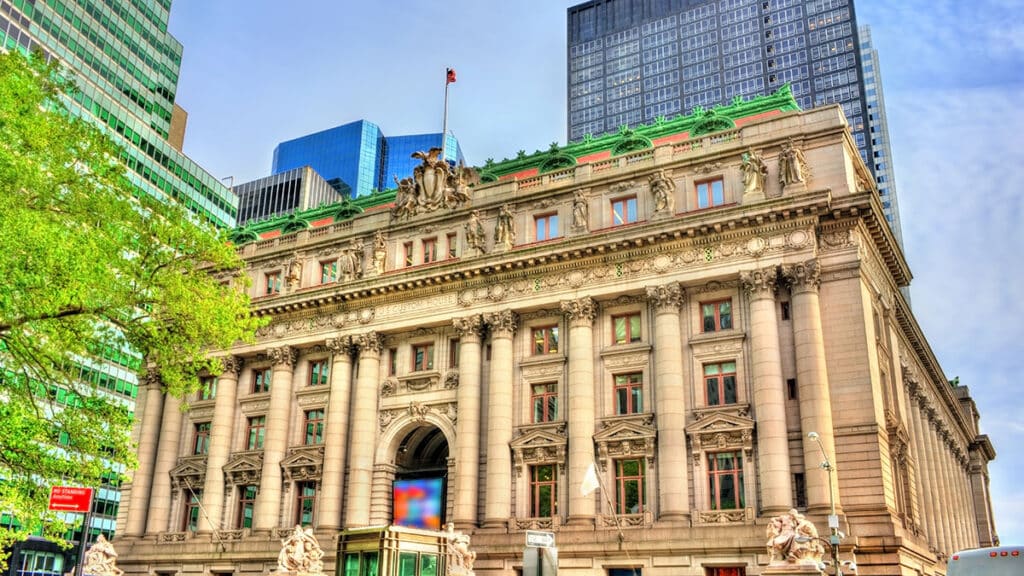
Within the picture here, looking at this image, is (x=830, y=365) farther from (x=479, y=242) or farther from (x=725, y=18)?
(x=725, y=18)

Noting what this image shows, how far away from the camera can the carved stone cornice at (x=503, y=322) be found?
49.5 m

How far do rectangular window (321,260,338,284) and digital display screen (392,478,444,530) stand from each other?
1494cm

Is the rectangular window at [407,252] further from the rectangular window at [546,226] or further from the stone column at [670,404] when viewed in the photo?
the stone column at [670,404]

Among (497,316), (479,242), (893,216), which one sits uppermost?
(893,216)

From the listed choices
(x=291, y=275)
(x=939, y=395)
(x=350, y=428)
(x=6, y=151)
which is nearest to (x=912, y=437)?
(x=939, y=395)

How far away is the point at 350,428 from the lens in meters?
53.5

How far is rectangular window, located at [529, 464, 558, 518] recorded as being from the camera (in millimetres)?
45781

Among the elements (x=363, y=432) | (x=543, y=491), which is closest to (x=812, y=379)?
(x=543, y=491)

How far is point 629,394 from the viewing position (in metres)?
46.0

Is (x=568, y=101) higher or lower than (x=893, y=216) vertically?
higher

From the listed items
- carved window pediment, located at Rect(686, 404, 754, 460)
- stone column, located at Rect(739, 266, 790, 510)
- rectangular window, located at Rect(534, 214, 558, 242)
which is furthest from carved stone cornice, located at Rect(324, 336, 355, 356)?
stone column, located at Rect(739, 266, 790, 510)

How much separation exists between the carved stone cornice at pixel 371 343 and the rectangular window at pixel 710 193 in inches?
827

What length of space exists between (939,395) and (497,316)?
42529 millimetres

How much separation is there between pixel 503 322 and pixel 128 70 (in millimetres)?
77645
